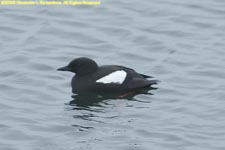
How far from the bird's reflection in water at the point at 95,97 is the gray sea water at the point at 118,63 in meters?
0.14

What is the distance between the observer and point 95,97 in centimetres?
1691

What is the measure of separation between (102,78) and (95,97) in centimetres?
41

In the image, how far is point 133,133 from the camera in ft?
47.6

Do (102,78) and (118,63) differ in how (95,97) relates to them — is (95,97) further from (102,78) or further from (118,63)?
(118,63)

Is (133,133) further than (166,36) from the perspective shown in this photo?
No

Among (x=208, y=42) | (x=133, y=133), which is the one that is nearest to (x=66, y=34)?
(x=208, y=42)

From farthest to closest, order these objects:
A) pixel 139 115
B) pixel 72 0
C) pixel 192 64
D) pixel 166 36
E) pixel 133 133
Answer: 1. pixel 72 0
2. pixel 166 36
3. pixel 192 64
4. pixel 139 115
5. pixel 133 133

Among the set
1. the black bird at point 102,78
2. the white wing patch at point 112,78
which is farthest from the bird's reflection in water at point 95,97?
the white wing patch at point 112,78

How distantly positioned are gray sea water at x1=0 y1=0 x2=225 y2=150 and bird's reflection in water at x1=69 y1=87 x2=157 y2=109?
14 cm

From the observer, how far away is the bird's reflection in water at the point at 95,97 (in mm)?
16406

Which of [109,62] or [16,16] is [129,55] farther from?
[16,16]

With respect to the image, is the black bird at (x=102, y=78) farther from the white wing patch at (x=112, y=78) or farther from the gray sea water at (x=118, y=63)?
the gray sea water at (x=118, y=63)

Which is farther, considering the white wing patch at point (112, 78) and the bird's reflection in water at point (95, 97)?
the white wing patch at point (112, 78)

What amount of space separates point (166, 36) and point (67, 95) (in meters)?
3.56
